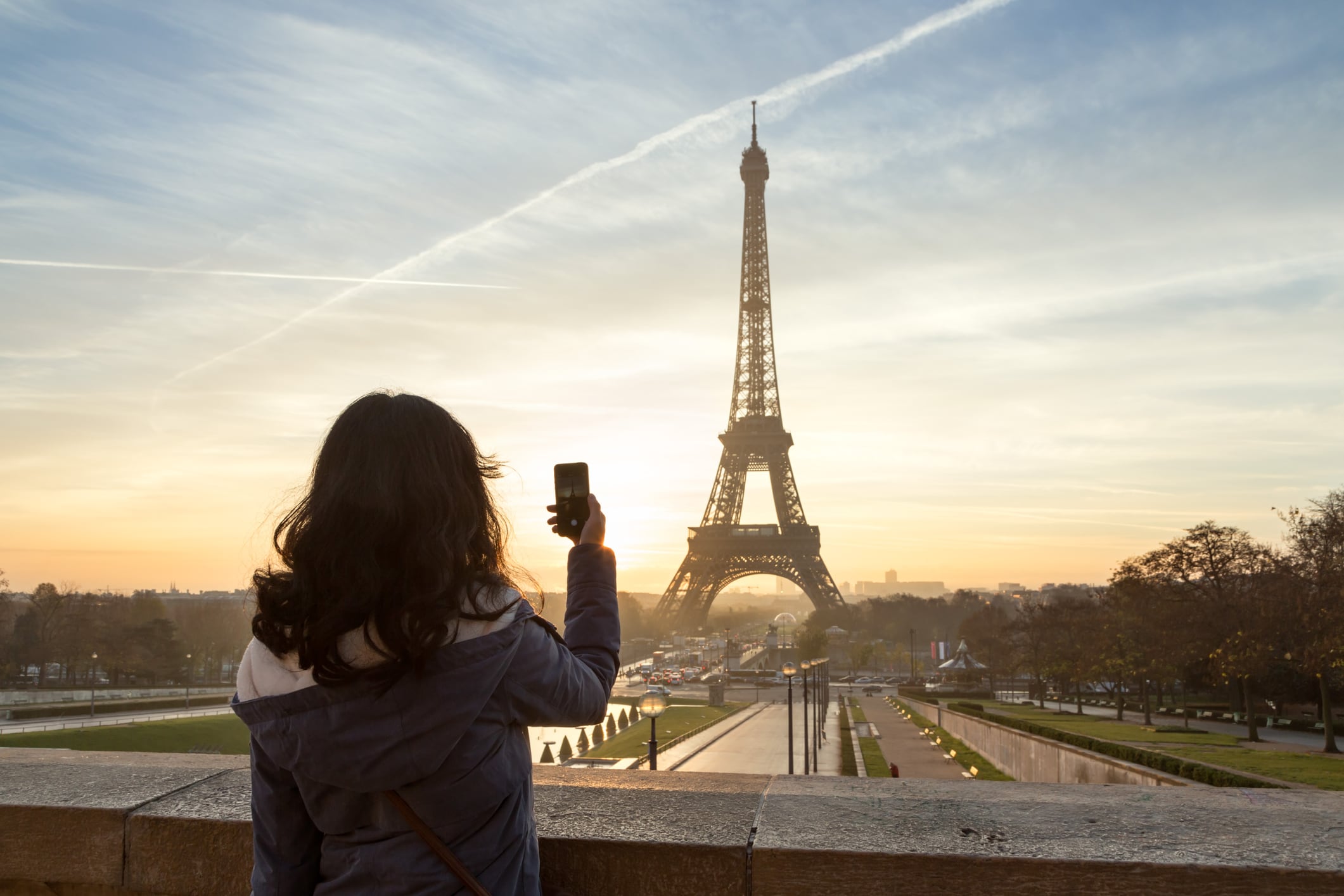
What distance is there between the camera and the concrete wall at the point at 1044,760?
1587 centimetres

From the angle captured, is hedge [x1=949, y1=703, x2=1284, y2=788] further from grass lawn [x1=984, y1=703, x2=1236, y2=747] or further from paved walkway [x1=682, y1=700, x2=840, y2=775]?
paved walkway [x1=682, y1=700, x2=840, y2=775]

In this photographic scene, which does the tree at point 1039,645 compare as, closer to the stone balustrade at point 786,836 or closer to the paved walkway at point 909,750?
the paved walkway at point 909,750

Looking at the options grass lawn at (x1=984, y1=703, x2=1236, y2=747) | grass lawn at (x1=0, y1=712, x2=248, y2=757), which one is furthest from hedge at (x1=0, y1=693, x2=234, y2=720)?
grass lawn at (x1=984, y1=703, x2=1236, y2=747)

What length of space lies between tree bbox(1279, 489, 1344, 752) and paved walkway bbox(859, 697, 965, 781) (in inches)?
320

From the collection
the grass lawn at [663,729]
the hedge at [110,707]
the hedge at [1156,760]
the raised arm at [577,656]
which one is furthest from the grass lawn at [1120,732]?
the hedge at [110,707]

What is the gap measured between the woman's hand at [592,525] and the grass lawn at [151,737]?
28.6m

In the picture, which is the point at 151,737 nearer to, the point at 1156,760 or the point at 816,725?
the point at 816,725

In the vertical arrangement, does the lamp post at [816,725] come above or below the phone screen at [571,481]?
below

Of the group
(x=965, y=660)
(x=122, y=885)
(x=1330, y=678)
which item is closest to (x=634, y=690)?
(x=965, y=660)

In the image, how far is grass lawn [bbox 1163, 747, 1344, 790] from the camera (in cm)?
1498

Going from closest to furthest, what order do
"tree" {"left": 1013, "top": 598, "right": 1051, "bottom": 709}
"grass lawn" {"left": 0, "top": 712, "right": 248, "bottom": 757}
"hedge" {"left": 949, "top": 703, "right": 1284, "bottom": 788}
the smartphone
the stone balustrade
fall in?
the stone balustrade, the smartphone, "hedge" {"left": 949, "top": 703, "right": 1284, "bottom": 788}, "grass lawn" {"left": 0, "top": 712, "right": 248, "bottom": 757}, "tree" {"left": 1013, "top": 598, "right": 1051, "bottom": 709}

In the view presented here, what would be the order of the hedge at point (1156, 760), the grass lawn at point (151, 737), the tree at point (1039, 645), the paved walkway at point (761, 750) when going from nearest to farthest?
the hedge at point (1156, 760), the paved walkway at point (761, 750), the grass lawn at point (151, 737), the tree at point (1039, 645)

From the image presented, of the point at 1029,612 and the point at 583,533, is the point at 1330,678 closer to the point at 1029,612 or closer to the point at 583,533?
the point at 1029,612

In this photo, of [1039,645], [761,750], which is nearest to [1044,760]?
[761,750]
